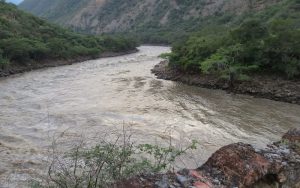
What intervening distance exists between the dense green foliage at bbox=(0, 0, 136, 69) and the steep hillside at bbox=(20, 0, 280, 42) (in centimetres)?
3056

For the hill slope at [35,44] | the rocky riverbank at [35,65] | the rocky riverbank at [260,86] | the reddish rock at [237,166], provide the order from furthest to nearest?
the hill slope at [35,44] → the rocky riverbank at [35,65] → the rocky riverbank at [260,86] → the reddish rock at [237,166]

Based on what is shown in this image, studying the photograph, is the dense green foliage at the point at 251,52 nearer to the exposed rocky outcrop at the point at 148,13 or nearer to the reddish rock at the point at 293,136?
the reddish rock at the point at 293,136

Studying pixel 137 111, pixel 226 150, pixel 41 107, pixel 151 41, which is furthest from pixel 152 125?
pixel 151 41

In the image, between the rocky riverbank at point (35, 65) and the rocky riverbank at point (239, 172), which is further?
the rocky riverbank at point (35, 65)

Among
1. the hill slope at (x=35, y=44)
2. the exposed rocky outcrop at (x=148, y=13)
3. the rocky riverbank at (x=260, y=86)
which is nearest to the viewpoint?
the rocky riverbank at (x=260, y=86)

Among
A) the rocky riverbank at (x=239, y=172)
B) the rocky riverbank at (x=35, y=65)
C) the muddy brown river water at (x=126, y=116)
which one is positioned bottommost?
the rocky riverbank at (x=35, y=65)

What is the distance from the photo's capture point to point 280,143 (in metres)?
11.1

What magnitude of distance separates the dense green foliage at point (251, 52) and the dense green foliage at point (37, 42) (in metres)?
19.9

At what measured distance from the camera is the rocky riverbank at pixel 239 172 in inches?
302

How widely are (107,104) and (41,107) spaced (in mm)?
4029

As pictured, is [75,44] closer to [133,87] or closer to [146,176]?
[133,87]

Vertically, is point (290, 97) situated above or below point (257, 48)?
below

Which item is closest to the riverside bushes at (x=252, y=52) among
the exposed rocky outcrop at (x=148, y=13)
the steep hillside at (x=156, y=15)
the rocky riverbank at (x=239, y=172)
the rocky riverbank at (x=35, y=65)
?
the rocky riverbank at (x=35, y=65)

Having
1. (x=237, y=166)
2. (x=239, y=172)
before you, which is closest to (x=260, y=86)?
(x=237, y=166)
